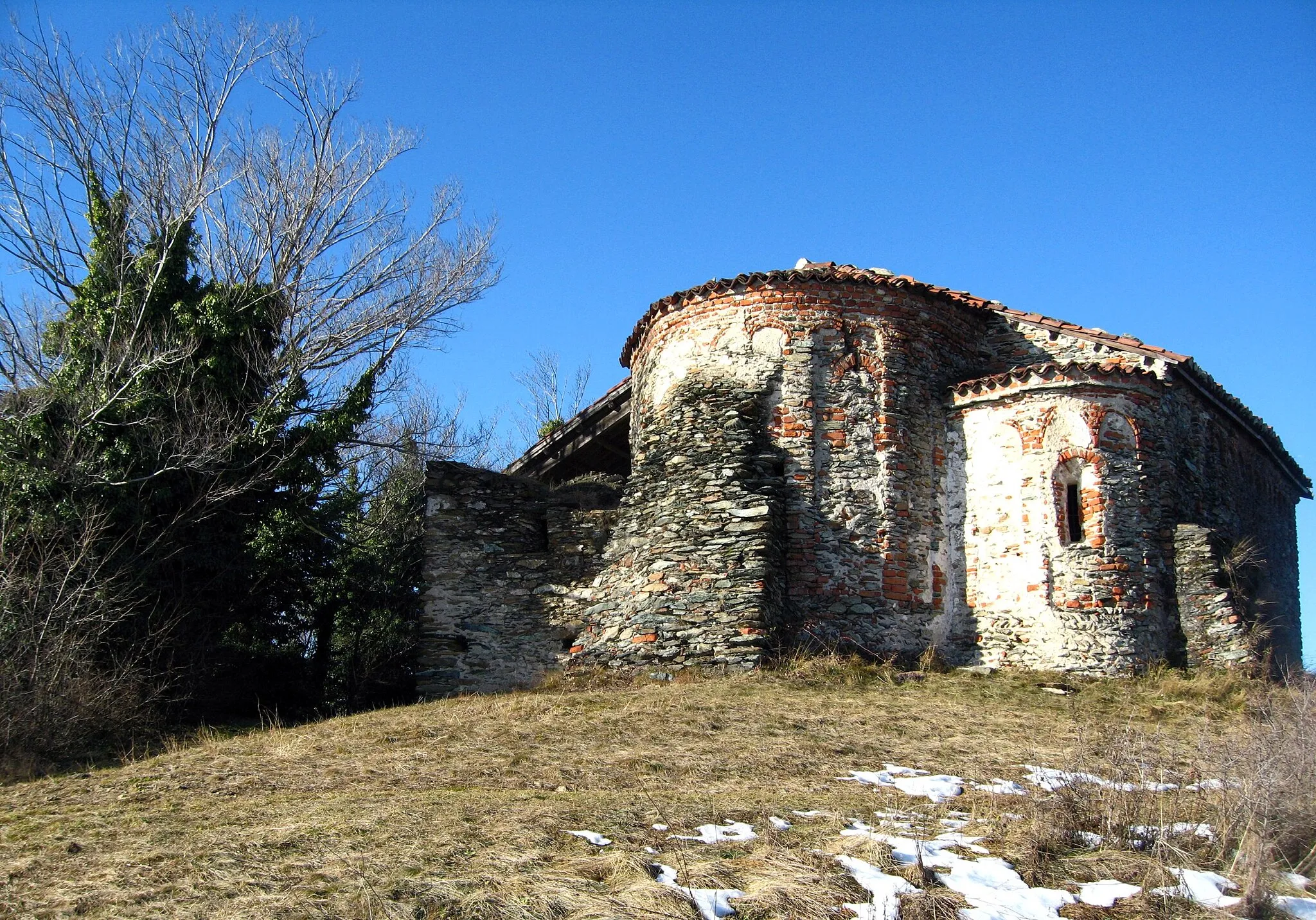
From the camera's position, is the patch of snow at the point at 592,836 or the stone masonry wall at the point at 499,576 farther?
the stone masonry wall at the point at 499,576

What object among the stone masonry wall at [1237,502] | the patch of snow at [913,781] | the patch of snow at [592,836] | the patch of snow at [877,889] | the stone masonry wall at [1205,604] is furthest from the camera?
the stone masonry wall at [1237,502]

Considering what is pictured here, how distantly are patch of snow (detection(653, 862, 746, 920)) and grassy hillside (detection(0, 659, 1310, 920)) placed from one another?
0.08m

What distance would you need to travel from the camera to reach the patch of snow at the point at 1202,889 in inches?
230

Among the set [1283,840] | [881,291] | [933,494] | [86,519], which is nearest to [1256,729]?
[1283,840]

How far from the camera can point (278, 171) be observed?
59.0 ft

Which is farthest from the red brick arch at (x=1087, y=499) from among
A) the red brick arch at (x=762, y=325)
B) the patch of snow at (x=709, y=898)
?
the patch of snow at (x=709, y=898)

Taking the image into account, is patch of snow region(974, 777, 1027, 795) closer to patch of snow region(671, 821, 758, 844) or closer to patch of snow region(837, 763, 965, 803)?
patch of snow region(837, 763, 965, 803)

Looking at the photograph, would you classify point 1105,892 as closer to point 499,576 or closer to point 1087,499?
point 1087,499

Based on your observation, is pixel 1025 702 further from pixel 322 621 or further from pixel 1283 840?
pixel 322 621

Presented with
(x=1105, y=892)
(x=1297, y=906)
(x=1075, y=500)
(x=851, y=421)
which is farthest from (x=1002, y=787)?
(x=851, y=421)

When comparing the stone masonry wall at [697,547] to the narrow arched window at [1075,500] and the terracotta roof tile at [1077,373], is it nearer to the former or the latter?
the terracotta roof tile at [1077,373]

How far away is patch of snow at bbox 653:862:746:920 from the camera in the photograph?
5.75m

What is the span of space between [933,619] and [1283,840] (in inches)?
308

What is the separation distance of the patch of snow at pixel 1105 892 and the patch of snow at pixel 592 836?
9.31ft
